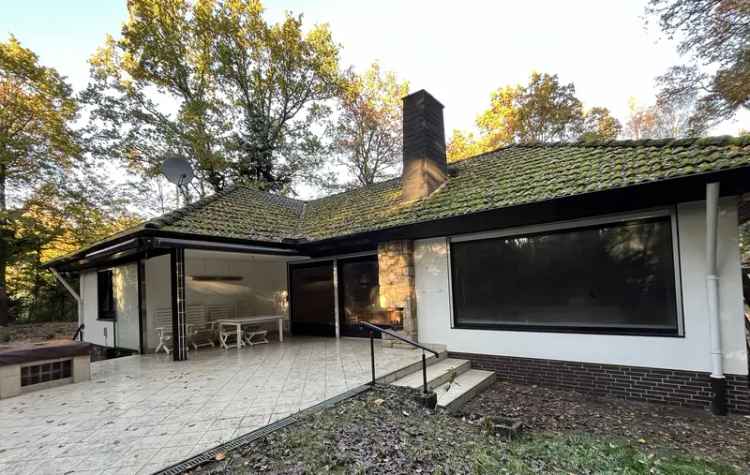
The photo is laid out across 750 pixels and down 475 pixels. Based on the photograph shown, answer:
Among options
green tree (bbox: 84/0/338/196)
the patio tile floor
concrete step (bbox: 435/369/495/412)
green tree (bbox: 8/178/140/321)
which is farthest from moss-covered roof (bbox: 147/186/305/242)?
green tree (bbox: 8/178/140/321)

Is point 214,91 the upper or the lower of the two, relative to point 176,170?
upper

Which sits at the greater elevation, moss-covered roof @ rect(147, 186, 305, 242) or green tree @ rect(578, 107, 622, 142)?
green tree @ rect(578, 107, 622, 142)

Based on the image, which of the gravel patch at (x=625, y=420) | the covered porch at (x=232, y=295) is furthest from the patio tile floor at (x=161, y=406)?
the gravel patch at (x=625, y=420)

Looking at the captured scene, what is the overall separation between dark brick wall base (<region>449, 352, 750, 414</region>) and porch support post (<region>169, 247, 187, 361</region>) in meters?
5.47

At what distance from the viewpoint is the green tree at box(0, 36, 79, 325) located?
12922 mm

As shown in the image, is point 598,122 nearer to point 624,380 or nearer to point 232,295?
point 624,380

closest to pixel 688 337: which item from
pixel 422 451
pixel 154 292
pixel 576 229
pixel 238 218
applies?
pixel 576 229

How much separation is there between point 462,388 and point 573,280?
2.38 metres

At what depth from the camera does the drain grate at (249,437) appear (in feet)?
8.79

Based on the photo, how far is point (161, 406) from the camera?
4.04 metres

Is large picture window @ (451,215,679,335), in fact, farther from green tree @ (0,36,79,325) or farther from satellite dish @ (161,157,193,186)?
green tree @ (0,36,79,325)

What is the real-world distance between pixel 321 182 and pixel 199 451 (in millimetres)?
17140

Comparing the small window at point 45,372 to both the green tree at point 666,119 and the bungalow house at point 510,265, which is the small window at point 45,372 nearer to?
the bungalow house at point 510,265

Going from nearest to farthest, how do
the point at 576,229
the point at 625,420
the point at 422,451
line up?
the point at 422,451
the point at 625,420
the point at 576,229
